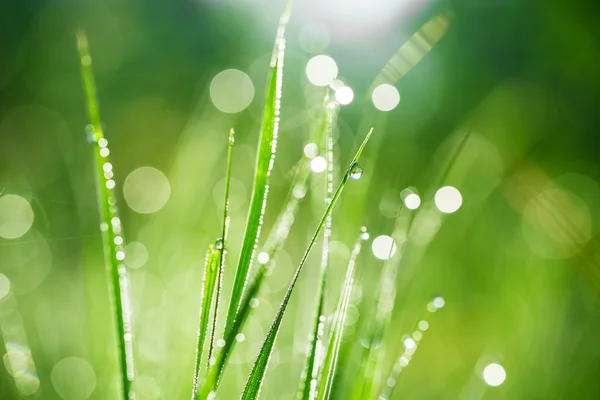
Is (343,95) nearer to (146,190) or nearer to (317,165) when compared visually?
(317,165)

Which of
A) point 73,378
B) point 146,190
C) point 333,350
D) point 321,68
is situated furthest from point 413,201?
point 321,68

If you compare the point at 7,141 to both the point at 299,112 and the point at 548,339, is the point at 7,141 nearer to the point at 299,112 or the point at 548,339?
the point at 299,112

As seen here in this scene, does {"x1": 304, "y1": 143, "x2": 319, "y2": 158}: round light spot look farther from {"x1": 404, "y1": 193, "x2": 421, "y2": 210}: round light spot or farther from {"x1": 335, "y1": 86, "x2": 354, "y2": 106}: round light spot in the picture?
{"x1": 404, "y1": 193, "x2": 421, "y2": 210}: round light spot

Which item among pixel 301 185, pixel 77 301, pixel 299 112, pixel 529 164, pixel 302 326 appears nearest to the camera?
pixel 301 185

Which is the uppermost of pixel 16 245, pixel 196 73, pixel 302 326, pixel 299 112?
pixel 196 73

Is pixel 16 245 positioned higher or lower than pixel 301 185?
higher

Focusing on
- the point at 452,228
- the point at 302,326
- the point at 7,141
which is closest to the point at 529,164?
the point at 452,228

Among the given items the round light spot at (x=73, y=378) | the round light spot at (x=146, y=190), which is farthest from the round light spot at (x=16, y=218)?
the round light spot at (x=73, y=378)

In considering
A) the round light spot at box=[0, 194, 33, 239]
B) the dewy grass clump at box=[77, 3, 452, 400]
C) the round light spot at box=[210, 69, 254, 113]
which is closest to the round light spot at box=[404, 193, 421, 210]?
the dewy grass clump at box=[77, 3, 452, 400]
